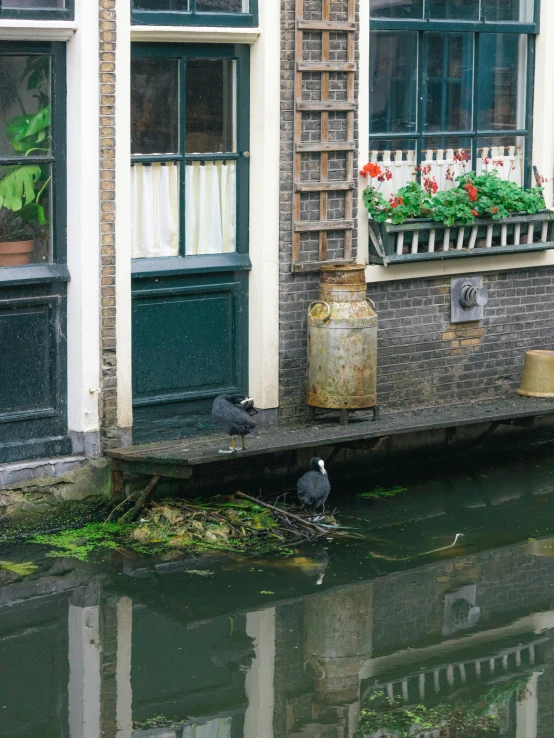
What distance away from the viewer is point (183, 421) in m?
9.77

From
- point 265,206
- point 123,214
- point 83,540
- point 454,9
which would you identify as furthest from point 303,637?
point 454,9

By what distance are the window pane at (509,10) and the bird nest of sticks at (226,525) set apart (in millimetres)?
4485

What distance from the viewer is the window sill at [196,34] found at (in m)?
9.02

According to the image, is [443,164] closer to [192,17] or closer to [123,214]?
[192,17]

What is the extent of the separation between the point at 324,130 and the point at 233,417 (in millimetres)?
2398

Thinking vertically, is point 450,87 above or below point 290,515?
above

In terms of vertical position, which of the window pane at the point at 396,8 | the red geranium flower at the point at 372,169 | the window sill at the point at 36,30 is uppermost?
the window pane at the point at 396,8

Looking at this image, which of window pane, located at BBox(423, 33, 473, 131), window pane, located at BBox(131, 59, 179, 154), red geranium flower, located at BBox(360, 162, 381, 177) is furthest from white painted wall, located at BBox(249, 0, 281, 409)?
window pane, located at BBox(423, 33, 473, 131)

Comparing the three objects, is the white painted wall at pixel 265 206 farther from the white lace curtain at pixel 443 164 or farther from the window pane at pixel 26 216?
the window pane at pixel 26 216

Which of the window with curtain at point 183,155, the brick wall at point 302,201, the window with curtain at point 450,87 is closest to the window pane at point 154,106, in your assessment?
the window with curtain at point 183,155

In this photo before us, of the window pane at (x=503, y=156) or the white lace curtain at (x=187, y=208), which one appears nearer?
the white lace curtain at (x=187, y=208)

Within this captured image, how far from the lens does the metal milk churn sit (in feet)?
31.9

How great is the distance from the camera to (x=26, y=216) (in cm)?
888

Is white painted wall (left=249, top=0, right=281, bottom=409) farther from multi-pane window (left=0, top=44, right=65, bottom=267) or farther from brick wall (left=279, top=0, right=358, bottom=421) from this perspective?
multi-pane window (left=0, top=44, right=65, bottom=267)
